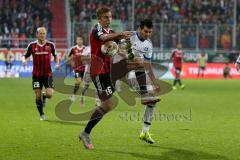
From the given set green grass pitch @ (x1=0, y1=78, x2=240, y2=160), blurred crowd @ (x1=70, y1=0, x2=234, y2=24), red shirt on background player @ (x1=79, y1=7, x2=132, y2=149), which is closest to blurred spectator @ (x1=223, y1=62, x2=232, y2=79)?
blurred crowd @ (x1=70, y1=0, x2=234, y2=24)

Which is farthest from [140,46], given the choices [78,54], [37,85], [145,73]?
[78,54]

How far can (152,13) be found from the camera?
143 feet

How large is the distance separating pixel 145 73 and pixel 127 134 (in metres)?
1.42

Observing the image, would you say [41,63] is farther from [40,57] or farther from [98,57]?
[98,57]

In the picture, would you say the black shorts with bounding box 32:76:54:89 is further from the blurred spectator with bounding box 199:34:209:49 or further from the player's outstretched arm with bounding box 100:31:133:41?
the blurred spectator with bounding box 199:34:209:49

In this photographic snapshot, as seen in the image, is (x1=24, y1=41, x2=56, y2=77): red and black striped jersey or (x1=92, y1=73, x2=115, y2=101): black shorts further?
(x1=24, y1=41, x2=56, y2=77): red and black striped jersey

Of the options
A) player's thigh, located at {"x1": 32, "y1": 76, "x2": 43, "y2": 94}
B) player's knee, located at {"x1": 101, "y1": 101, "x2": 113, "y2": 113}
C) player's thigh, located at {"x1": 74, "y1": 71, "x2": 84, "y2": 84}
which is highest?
player's knee, located at {"x1": 101, "y1": 101, "x2": 113, "y2": 113}

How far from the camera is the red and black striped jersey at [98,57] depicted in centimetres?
948

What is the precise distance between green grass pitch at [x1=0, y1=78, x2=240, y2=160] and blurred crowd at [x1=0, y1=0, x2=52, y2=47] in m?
20.6

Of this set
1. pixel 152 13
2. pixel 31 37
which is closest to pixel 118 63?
pixel 31 37

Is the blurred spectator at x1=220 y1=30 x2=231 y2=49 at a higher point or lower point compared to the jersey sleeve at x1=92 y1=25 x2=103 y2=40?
lower

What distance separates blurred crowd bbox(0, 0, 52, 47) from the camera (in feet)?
127

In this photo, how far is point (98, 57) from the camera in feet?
31.6

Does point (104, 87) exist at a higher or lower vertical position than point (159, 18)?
lower
